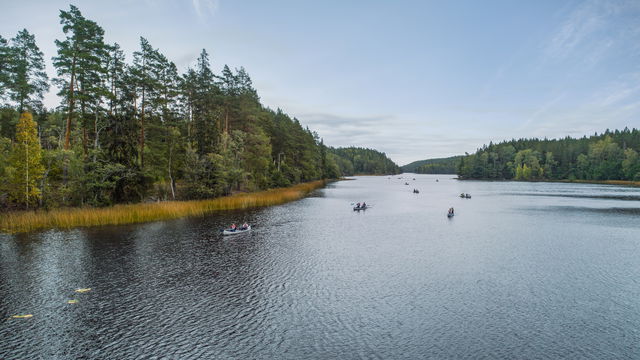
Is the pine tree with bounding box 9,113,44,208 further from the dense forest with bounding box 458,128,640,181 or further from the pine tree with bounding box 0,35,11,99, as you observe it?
the dense forest with bounding box 458,128,640,181

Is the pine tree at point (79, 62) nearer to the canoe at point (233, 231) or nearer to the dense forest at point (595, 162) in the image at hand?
→ the canoe at point (233, 231)

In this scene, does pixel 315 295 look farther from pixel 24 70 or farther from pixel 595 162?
pixel 595 162

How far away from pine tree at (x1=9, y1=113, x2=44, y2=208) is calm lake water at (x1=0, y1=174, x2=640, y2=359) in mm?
6644

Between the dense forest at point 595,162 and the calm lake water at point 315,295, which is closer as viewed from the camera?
the calm lake water at point 315,295

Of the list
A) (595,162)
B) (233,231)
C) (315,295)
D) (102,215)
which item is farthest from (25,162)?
(595,162)

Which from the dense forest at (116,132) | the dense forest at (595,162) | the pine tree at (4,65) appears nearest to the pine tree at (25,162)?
the dense forest at (116,132)

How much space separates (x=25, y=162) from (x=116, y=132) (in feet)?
36.2

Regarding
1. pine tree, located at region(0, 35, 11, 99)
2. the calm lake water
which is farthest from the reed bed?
pine tree, located at region(0, 35, 11, 99)

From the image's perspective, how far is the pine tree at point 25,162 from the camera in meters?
35.3

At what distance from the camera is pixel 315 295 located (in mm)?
19906

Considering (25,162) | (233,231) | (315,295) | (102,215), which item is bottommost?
(315,295)

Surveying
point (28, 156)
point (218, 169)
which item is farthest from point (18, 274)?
point (218, 169)

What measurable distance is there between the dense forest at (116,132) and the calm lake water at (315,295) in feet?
29.9

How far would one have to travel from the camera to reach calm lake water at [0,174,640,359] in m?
14.0
